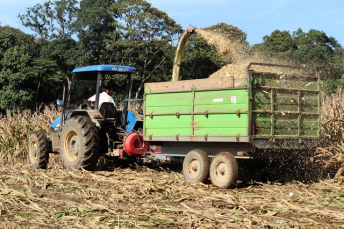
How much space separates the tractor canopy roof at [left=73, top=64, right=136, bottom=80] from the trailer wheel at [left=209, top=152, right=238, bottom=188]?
3.58m

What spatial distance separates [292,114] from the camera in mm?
8742

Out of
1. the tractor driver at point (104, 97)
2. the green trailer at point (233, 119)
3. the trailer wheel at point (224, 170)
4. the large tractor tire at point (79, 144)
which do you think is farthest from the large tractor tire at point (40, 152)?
the trailer wheel at point (224, 170)

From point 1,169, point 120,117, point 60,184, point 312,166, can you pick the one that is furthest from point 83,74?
point 312,166

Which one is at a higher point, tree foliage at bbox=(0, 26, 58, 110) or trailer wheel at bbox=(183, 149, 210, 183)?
tree foliage at bbox=(0, 26, 58, 110)

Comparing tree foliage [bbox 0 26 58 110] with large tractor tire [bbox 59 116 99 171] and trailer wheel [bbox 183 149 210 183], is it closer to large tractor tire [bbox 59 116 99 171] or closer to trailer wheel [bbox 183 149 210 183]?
large tractor tire [bbox 59 116 99 171]

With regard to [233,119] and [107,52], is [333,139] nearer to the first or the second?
[233,119]

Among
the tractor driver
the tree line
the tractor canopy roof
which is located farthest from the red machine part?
the tree line

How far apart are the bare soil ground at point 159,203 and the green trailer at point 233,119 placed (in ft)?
1.83

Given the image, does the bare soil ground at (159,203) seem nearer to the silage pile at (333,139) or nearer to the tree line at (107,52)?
the silage pile at (333,139)

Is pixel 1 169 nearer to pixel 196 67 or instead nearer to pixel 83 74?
pixel 83 74

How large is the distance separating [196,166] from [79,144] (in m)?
3.07

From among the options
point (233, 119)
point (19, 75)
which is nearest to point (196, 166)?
point (233, 119)

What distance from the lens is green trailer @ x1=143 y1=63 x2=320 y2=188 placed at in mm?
8320

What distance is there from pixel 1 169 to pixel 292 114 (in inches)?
272
